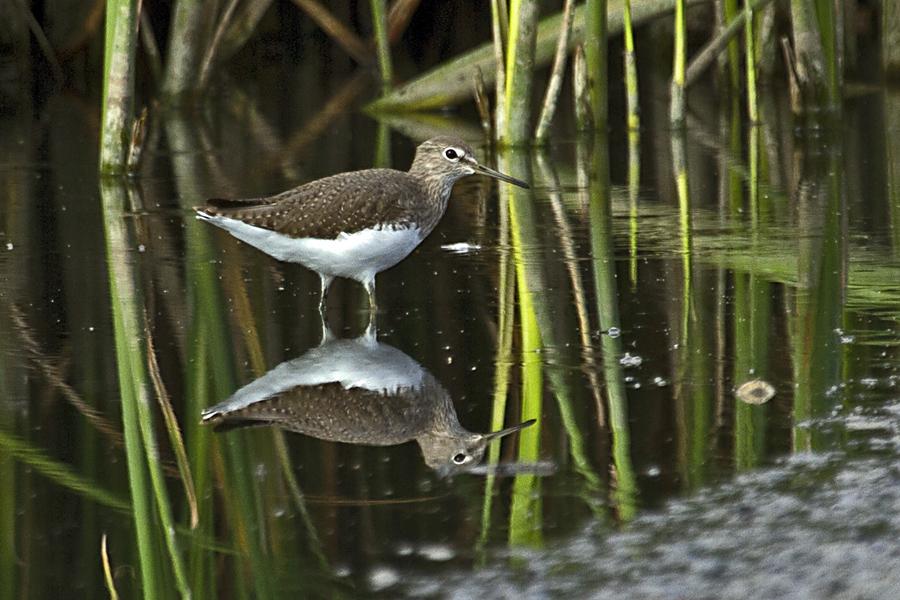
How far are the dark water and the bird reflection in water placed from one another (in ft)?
0.14

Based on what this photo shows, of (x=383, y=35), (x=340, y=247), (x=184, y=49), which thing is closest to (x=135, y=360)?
(x=340, y=247)

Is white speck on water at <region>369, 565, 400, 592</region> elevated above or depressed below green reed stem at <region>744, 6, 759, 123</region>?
below

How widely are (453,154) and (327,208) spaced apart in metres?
0.84

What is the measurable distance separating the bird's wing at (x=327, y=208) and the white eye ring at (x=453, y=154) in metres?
0.46

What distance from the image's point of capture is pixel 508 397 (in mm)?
4473

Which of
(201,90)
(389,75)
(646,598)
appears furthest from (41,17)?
(646,598)

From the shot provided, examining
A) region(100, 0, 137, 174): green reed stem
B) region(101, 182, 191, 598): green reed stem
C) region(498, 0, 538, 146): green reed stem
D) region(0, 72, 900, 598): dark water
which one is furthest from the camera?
region(498, 0, 538, 146): green reed stem

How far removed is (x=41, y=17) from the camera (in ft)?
52.6

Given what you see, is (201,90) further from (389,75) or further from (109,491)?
(109,491)

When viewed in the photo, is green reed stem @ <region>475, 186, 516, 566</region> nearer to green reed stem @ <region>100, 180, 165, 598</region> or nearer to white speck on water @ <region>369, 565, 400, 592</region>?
white speck on water @ <region>369, 565, 400, 592</region>

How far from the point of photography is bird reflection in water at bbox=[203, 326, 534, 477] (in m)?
4.04

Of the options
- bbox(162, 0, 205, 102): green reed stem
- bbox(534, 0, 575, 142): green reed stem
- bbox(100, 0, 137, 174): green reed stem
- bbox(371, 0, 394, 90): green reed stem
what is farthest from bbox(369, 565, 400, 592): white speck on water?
bbox(162, 0, 205, 102): green reed stem

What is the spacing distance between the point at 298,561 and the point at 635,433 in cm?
125

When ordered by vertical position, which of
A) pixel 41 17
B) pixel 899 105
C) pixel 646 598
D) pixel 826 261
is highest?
pixel 41 17
